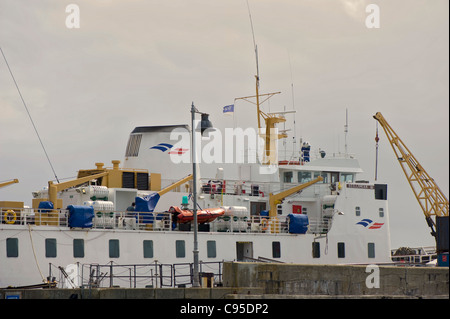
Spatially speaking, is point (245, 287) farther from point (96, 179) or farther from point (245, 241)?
point (96, 179)

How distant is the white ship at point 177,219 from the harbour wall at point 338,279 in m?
3.80

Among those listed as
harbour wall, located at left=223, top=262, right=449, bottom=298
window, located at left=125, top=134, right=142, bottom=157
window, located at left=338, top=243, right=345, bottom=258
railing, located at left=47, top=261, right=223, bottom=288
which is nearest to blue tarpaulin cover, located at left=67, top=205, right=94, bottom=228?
railing, located at left=47, top=261, right=223, bottom=288

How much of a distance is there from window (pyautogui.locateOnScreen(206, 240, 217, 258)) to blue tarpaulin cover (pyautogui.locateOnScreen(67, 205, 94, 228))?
22.8ft

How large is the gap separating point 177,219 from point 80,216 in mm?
5657

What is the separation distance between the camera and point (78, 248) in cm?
3653

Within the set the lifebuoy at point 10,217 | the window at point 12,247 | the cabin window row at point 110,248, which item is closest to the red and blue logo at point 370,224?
the cabin window row at point 110,248

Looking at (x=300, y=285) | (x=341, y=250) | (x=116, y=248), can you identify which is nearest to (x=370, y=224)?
(x=341, y=250)

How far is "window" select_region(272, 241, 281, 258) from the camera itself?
4359 cm

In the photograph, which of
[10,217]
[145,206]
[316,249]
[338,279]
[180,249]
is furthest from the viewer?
[316,249]

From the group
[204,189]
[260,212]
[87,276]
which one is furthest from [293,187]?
[87,276]

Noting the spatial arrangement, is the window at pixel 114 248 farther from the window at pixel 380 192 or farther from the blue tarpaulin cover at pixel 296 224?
Result: the window at pixel 380 192

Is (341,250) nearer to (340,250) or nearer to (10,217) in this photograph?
(340,250)
